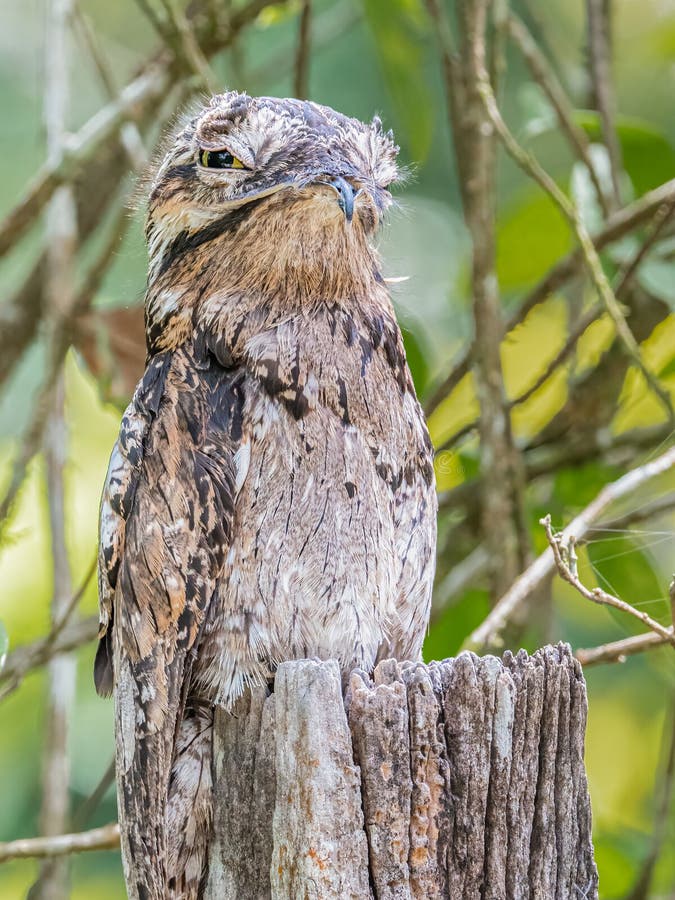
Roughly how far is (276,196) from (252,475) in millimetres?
590

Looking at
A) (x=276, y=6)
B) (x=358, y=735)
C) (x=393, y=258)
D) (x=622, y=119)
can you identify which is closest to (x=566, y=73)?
(x=622, y=119)

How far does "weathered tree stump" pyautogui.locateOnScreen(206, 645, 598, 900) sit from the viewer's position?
6.39ft

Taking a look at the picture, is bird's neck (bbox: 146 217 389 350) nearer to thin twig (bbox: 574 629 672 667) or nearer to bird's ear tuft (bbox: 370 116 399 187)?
bird's ear tuft (bbox: 370 116 399 187)

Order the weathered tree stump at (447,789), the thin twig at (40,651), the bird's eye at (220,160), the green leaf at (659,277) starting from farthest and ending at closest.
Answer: the green leaf at (659,277) → the thin twig at (40,651) → the bird's eye at (220,160) → the weathered tree stump at (447,789)

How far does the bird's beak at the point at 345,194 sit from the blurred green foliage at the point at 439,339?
1.93 ft

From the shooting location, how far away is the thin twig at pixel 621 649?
3.09 metres

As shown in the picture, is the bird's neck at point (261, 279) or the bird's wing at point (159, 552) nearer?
the bird's wing at point (159, 552)

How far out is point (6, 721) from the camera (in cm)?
607

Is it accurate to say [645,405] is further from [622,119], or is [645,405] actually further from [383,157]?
[383,157]

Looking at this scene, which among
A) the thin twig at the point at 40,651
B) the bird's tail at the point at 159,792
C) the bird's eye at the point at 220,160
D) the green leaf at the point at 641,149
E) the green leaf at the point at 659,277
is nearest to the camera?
the bird's tail at the point at 159,792

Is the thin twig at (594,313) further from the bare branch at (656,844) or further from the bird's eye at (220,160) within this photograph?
the bird's eye at (220,160)

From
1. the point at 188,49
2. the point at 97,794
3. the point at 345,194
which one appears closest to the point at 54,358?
the point at 188,49

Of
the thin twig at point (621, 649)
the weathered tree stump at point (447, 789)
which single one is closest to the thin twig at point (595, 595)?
the thin twig at point (621, 649)

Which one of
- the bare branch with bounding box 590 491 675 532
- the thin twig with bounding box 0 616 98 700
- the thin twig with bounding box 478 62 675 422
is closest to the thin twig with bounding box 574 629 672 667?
the bare branch with bounding box 590 491 675 532
